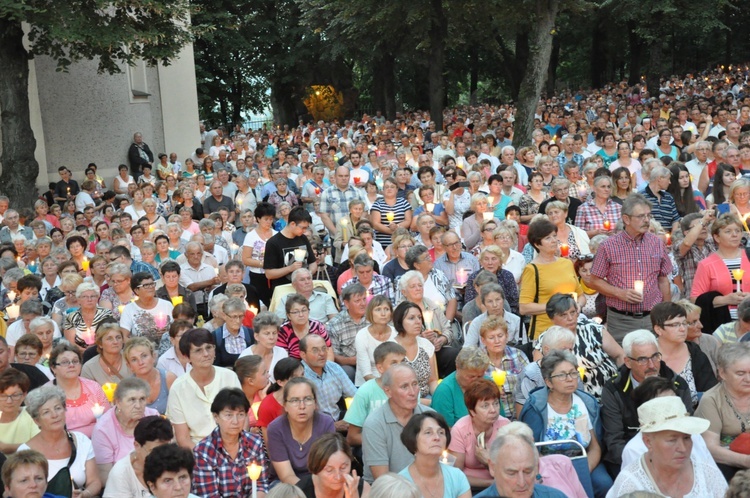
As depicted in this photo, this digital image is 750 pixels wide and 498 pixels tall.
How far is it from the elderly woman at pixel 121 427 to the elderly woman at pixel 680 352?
329cm

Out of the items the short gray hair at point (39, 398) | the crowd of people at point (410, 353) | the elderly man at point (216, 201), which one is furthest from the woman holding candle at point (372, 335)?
Result: the elderly man at point (216, 201)

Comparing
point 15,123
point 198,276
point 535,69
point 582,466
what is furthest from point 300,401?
point 535,69

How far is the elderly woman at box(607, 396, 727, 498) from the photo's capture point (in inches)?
187

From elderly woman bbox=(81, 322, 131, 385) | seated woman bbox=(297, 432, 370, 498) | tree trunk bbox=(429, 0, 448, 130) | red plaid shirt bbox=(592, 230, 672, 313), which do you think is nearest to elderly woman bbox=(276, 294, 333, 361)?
elderly woman bbox=(81, 322, 131, 385)

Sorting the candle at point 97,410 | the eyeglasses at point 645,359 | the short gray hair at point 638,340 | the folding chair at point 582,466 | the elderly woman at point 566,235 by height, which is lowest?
the folding chair at point 582,466

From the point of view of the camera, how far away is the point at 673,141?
1486 cm

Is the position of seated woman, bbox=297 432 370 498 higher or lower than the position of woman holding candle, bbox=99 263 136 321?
lower

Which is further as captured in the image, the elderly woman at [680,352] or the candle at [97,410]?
the candle at [97,410]

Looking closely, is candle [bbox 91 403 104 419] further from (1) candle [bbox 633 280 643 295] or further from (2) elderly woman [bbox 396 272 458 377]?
(1) candle [bbox 633 280 643 295]

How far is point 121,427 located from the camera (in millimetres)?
6066

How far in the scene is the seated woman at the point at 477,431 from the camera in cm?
561

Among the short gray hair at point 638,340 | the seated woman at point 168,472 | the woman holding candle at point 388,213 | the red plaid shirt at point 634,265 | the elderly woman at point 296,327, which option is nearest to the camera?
the seated woman at point 168,472

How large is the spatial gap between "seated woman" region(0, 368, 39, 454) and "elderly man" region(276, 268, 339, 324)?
265 centimetres

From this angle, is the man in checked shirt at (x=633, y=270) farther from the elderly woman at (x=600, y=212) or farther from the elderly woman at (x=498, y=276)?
the elderly woman at (x=600, y=212)
